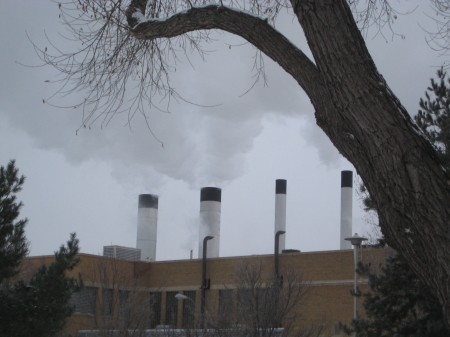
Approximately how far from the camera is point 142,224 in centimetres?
5097

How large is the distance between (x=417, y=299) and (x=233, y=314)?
6.33m

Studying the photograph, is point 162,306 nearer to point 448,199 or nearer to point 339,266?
point 339,266

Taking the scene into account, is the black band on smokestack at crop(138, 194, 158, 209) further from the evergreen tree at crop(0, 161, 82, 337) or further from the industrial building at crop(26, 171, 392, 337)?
the evergreen tree at crop(0, 161, 82, 337)

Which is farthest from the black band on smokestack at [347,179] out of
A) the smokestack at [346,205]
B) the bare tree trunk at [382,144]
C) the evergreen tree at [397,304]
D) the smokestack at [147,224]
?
the bare tree trunk at [382,144]

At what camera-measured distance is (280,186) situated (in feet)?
163

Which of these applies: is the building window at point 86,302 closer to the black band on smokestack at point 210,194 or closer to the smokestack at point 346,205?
the black band on smokestack at point 210,194

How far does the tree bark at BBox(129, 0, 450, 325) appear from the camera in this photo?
4.71 m

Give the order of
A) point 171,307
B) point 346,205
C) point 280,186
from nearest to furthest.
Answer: point 171,307 → point 346,205 → point 280,186

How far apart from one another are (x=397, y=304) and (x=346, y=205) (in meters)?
31.1

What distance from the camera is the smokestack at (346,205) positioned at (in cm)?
4709

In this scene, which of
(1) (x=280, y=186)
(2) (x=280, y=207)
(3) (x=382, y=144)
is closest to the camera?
(3) (x=382, y=144)

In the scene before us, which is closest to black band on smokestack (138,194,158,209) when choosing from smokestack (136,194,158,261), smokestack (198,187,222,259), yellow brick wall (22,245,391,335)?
smokestack (136,194,158,261)

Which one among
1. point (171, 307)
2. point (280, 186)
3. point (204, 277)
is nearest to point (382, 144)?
point (204, 277)

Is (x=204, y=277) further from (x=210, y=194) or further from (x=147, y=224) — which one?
(x=147, y=224)
